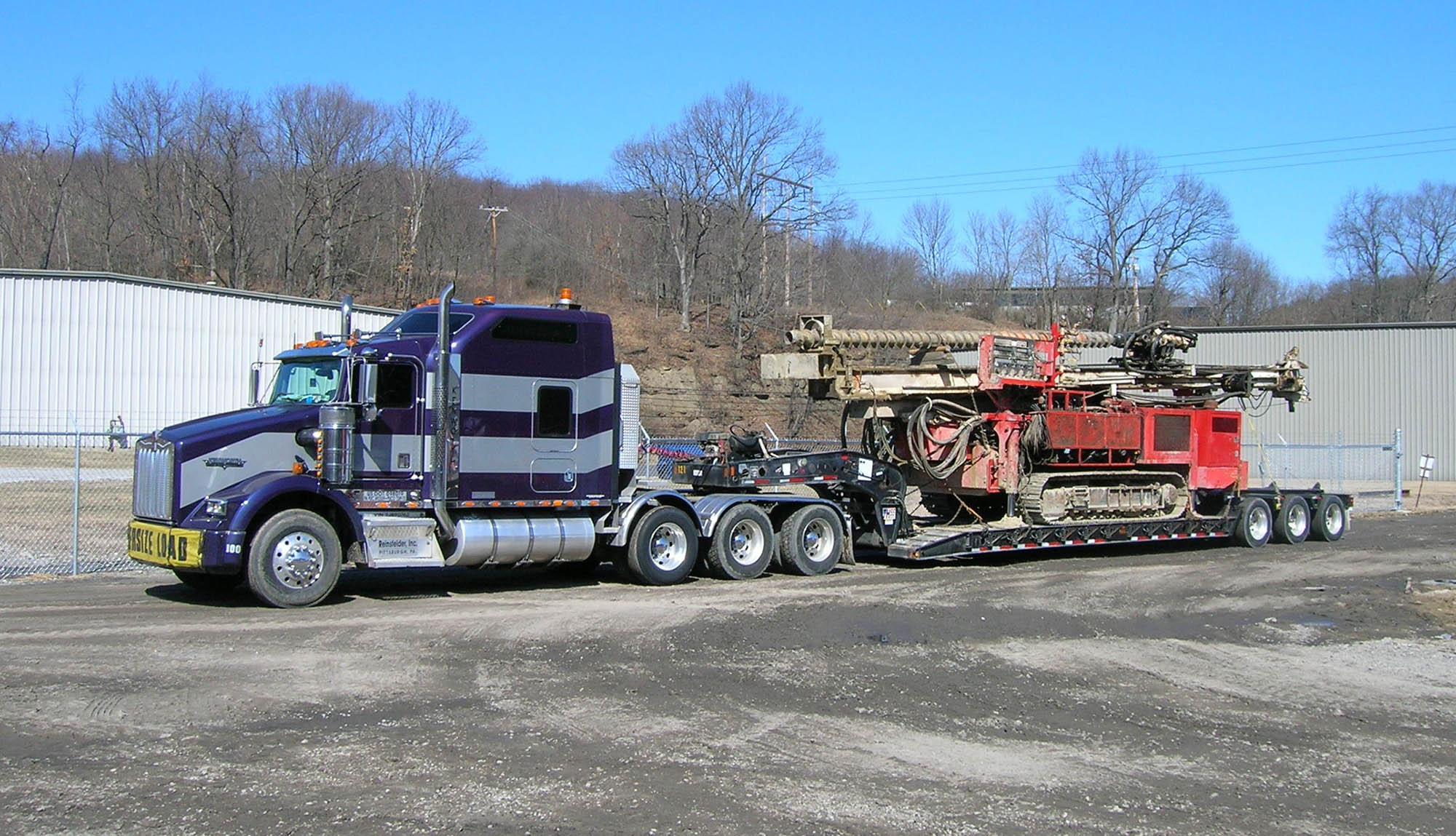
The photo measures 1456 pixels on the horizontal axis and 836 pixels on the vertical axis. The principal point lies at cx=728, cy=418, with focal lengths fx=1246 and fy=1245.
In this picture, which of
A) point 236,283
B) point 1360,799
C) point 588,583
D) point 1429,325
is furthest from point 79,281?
point 1429,325

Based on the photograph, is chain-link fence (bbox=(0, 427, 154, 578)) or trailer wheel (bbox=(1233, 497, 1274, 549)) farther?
trailer wheel (bbox=(1233, 497, 1274, 549))

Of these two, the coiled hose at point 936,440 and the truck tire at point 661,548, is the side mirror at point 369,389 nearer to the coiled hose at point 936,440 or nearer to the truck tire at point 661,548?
the truck tire at point 661,548

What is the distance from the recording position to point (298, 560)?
41.3 feet

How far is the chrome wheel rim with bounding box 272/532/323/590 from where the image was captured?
12477mm

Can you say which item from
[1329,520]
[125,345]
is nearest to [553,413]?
[1329,520]

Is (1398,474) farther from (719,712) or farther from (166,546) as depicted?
(166,546)

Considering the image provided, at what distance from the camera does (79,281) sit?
Answer: 119ft

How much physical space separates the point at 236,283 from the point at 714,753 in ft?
162

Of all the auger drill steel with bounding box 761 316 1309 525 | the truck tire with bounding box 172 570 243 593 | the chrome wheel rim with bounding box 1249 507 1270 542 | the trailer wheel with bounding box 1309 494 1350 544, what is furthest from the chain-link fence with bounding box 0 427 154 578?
the trailer wheel with bounding box 1309 494 1350 544

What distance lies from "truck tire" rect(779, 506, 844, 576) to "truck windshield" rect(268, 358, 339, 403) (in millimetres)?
6232

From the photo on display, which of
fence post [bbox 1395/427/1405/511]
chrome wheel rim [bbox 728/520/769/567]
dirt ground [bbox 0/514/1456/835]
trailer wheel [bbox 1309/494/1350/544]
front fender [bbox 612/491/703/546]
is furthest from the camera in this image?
fence post [bbox 1395/427/1405/511]

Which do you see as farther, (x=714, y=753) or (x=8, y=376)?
(x=8, y=376)

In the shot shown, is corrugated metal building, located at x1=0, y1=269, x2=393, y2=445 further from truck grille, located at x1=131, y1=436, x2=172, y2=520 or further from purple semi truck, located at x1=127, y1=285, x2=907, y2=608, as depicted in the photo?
purple semi truck, located at x1=127, y1=285, x2=907, y2=608

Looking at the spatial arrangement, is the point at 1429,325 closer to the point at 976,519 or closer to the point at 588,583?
the point at 976,519
